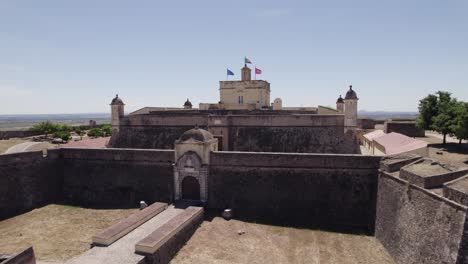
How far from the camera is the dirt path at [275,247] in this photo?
13078mm

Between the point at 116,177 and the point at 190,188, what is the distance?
5410 mm

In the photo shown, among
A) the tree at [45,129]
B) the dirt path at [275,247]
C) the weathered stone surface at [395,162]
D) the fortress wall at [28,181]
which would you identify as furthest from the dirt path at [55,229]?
the tree at [45,129]

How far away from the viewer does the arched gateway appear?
731 inches

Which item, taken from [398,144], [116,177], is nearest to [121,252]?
[116,177]

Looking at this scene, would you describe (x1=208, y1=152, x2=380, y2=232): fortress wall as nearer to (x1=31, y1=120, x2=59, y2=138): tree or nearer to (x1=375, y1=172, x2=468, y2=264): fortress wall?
(x1=375, y1=172, x2=468, y2=264): fortress wall

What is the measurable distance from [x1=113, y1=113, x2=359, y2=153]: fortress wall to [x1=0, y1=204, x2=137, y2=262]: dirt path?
7550 mm

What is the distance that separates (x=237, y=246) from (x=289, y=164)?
589cm

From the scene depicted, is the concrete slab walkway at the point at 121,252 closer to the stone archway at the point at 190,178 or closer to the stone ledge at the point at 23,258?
the stone ledge at the point at 23,258

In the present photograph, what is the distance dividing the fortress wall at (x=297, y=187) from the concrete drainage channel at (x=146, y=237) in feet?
8.78

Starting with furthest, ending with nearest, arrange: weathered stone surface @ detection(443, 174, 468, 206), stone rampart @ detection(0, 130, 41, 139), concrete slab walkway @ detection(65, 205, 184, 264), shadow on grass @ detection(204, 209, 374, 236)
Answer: stone rampart @ detection(0, 130, 41, 139) < shadow on grass @ detection(204, 209, 374, 236) < concrete slab walkway @ detection(65, 205, 184, 264) < weathered stone surface @ detection(443, 174, 468, 206)

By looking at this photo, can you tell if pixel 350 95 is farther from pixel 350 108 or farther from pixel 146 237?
pixel 146 237

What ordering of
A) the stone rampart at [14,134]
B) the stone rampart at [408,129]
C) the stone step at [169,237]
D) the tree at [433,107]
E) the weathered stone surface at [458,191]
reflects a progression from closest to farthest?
the weathered stone surface at [458,191], the stone step at [169,237], the tree at [433,107], the stone rampart at [408,129], the stone rampart at [14,134]

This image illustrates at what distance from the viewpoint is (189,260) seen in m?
13.0

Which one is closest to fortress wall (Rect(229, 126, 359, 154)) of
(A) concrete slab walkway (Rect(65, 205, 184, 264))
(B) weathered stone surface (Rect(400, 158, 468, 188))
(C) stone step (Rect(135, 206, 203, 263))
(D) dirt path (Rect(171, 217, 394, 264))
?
(B) weathered stone surface (Rect(400, 158, 468, 188))
